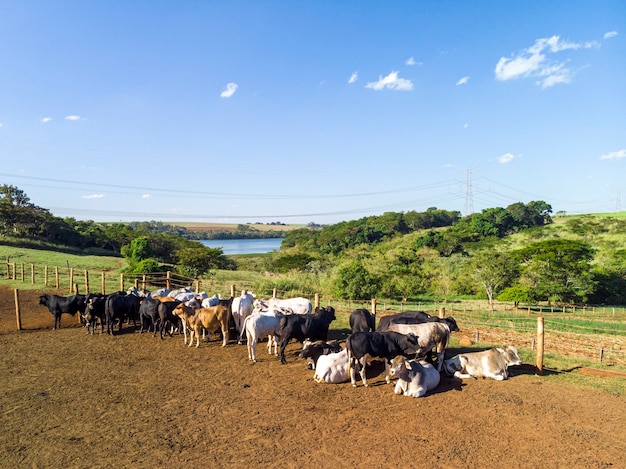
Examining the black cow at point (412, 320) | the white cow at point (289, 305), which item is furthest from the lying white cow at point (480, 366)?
the white cow at point (289, 305)

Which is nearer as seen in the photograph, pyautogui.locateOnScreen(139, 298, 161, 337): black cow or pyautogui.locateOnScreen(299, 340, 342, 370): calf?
pyautogui.locateOnScreen(299, 340, 342, 370): calf

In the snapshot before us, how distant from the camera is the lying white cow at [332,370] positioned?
841 cm

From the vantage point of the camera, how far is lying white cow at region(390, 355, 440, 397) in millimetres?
7648

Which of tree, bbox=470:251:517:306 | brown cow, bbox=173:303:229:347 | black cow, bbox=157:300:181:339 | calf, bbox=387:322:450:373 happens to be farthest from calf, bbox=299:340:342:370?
tree, bbox=470:251:517:306

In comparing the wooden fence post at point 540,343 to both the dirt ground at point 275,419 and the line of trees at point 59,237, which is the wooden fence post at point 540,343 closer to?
the dirt ground at point 275,419

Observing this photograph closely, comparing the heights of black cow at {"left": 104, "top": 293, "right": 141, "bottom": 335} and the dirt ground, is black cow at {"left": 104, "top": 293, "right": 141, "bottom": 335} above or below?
above

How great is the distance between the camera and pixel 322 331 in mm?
10680

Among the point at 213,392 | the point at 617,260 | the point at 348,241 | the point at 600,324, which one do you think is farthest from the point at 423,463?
the point at 348,241

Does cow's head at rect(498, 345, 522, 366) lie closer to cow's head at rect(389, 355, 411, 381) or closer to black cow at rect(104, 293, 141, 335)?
cow's head at rect(389, 355, 411, 381)

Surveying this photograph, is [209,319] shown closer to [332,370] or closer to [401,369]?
[332,370]

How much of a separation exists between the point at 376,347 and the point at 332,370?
1.03 meters

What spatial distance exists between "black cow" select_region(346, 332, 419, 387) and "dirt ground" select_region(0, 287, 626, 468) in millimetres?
472

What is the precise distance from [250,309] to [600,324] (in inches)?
832

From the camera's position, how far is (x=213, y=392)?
789cm
